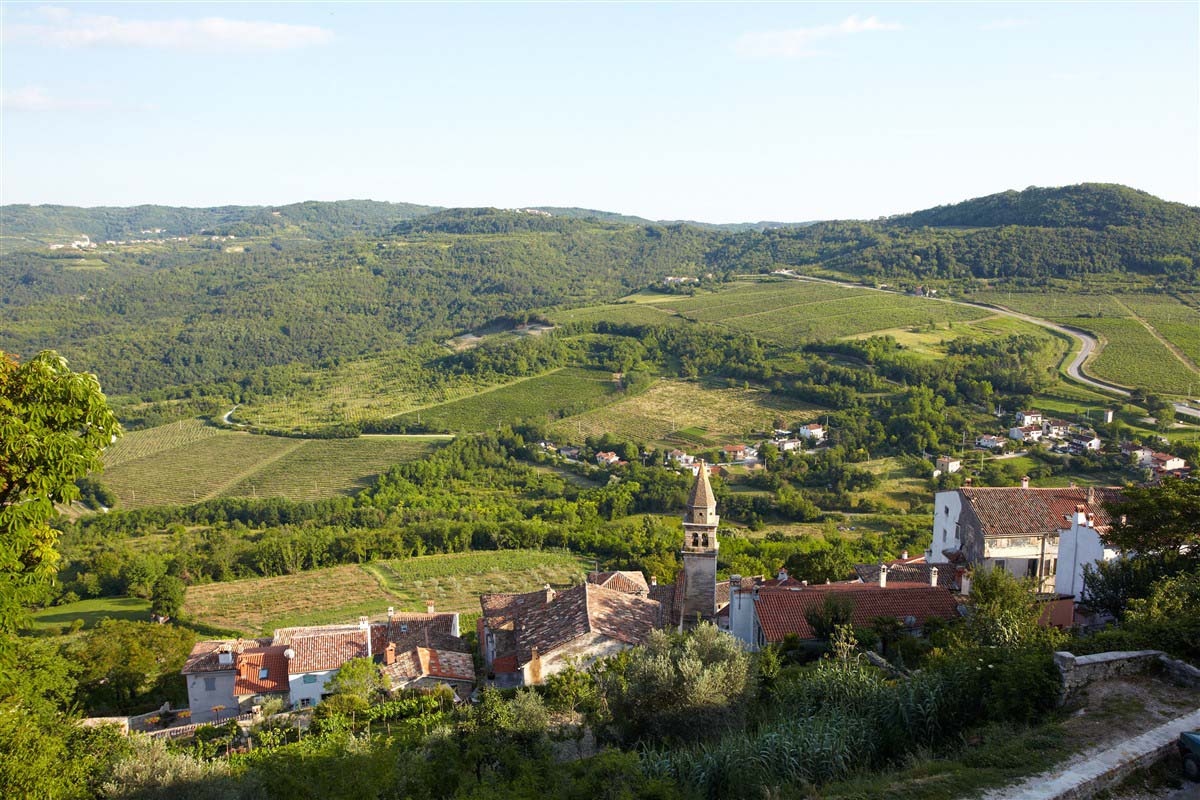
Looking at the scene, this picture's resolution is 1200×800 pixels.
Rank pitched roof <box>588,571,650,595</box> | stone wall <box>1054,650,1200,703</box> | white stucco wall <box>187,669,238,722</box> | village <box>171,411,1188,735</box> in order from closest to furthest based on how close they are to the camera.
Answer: stone wall <box>1054,650,1200,703</box>, village <box>171,411,1188,735</box>, white stucco wall <box>187,669,238,722</box>, pitched roof <box>588,571,650,595</box>

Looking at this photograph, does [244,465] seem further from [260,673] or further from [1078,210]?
[1078,210]

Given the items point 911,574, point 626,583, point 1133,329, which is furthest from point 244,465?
point 1133,329

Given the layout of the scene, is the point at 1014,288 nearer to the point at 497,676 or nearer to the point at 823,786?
the point at 497,676

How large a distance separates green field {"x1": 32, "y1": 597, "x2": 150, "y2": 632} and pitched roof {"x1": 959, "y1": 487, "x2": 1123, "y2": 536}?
142 feet

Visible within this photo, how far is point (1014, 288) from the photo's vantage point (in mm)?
115688

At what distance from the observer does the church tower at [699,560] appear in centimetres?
2773

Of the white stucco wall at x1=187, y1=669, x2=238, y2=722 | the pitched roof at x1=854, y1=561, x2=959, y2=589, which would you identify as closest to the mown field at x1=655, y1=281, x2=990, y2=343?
the pitched roof at x1=854, y1=561, x2=959, y2=589

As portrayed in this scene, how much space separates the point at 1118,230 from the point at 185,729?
130563 mm

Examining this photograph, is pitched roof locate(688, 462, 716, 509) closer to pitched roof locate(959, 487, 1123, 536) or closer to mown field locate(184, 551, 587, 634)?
pitched roof locate(959, 487, 1123, 536)

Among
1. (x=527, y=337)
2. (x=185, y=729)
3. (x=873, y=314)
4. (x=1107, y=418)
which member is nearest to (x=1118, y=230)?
(x=873, y=314)

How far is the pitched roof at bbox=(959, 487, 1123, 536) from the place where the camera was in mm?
27469

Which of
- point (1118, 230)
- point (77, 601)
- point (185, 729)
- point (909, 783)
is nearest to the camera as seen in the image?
point (909, 783)

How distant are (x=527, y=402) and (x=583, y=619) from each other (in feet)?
258

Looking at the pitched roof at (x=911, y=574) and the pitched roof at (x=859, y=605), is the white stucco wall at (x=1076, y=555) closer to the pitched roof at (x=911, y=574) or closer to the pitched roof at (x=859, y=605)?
the pitched roof at (x=911, y=574)
